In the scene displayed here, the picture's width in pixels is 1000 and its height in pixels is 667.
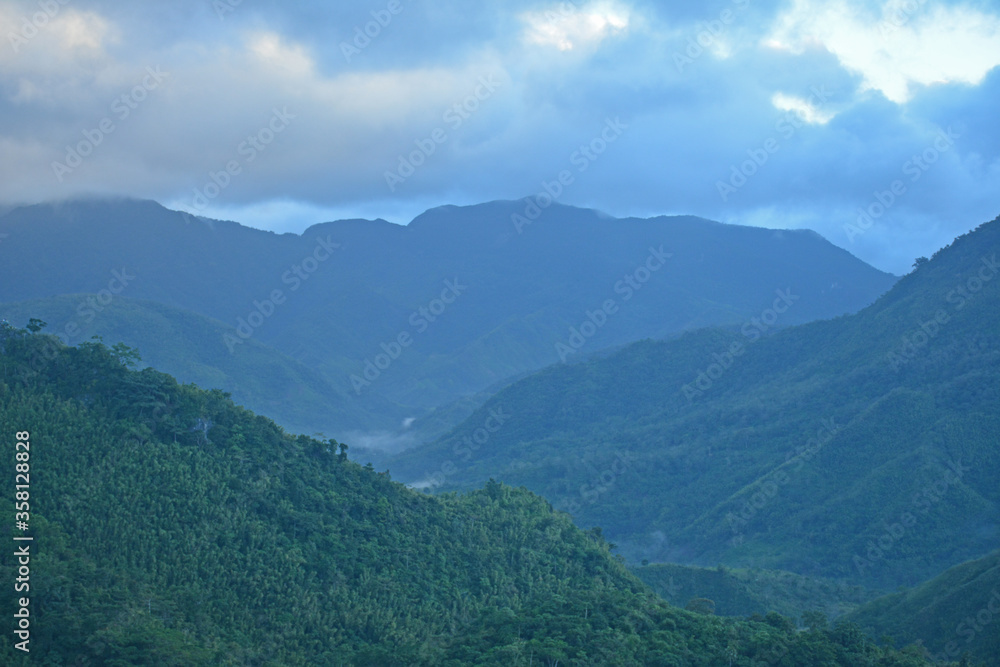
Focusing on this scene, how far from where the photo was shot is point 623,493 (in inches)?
5022

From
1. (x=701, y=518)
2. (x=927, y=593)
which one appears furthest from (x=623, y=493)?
(x=927, y=593)

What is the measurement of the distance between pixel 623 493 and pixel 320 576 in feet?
278

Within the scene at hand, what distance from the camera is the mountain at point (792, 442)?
95.8 metres

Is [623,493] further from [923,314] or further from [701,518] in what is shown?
[923,314]

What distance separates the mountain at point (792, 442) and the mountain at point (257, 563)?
4752cm

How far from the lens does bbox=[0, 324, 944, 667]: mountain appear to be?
38.8 m
